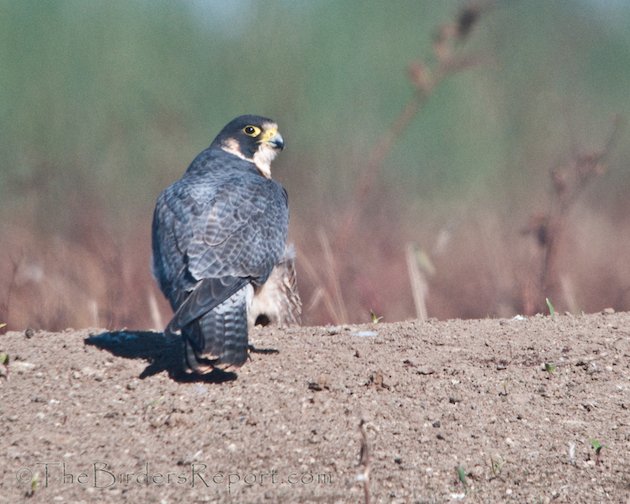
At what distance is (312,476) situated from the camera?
412 cm

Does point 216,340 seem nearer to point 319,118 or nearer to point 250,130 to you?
point 250,130

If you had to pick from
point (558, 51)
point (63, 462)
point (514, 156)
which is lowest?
point (63, 462)

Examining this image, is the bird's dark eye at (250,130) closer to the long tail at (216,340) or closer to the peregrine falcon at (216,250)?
the peregrine falcon at (216,250)

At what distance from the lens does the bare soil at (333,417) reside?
409cm

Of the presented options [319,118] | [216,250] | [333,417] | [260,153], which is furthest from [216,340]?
[319,118]

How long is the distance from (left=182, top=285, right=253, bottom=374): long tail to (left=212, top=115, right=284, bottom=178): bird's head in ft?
5.61

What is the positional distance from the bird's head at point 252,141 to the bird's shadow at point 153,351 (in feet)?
4.31

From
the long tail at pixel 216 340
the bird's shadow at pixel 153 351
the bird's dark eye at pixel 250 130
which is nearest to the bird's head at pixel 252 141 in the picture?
the bird's dark eye at pixel 250 130

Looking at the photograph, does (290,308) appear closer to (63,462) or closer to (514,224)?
(63,462)

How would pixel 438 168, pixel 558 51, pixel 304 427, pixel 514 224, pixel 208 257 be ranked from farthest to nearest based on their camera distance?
pixel 558 51 → pixel 438 168 → pixel 514 224 → pixel 208 257 → pixel 304 427

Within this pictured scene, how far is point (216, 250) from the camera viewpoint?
212 inches

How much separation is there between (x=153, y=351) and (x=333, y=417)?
4.03 ft

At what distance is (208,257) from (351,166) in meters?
5.16

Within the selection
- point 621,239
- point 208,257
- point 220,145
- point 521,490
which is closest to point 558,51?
point 621,239
